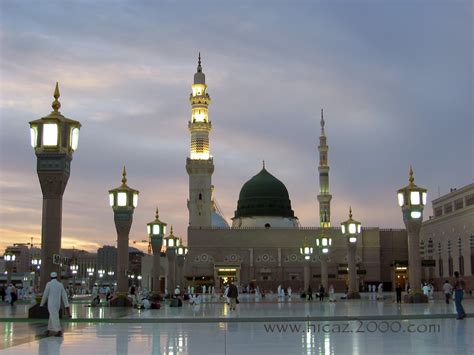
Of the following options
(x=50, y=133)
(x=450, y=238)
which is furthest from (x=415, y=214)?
(x=450, y=238)

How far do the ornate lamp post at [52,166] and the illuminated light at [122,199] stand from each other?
829 cm

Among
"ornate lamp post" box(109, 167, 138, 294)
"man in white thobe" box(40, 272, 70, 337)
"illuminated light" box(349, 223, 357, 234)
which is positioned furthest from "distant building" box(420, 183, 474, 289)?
"man in white thobe" box(40, 272, 70, 337)

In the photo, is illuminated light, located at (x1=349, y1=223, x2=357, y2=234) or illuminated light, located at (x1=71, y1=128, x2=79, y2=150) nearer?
illuminated light, located at (x1=71, y1=128, x2=79, y2=150)

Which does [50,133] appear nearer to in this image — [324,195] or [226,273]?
[226,273]

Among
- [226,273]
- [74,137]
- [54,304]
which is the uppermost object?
[74,137]

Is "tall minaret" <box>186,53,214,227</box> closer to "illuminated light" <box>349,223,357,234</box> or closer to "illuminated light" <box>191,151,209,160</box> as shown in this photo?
"illuminated light" <box>191,151,209,160</box>

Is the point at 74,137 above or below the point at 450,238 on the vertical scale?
below

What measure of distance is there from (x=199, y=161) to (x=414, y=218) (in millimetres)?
46145

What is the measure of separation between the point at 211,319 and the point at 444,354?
927 cm

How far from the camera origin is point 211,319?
685 inches

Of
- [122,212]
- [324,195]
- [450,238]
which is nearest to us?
[122,212]

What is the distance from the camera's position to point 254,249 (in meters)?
72.4

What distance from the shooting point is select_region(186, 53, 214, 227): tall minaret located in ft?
238

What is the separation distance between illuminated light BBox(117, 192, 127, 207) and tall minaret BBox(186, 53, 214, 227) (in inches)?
1825
